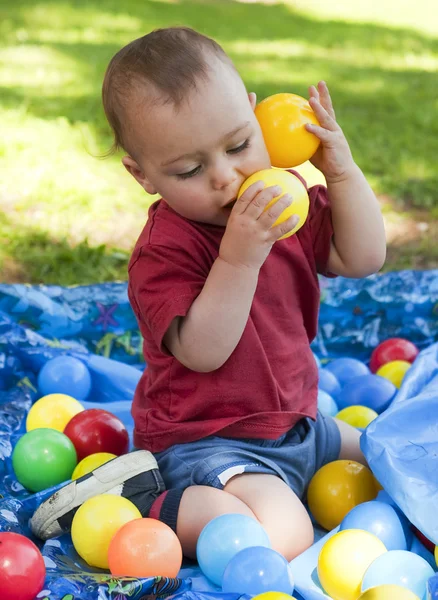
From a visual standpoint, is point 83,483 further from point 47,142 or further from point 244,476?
point 47,142

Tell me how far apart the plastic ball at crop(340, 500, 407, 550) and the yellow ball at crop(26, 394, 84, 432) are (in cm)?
82

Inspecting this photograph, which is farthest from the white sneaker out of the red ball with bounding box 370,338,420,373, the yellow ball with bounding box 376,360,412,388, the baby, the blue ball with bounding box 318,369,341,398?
the red ball with bounding box 370,338,420,373

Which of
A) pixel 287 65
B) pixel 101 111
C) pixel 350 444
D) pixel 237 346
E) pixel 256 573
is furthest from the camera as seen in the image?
pixel 287 65

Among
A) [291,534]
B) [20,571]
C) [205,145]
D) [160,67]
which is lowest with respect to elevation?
[291,534]

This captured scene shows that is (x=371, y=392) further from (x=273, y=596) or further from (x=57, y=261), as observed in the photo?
(x=57, y=261)

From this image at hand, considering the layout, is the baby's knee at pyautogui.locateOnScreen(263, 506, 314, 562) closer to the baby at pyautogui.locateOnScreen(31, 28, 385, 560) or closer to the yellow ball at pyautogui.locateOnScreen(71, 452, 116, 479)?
the baby at pyautogui.locateOnScreen(31, 28, 385, 560)

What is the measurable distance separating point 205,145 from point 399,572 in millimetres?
857

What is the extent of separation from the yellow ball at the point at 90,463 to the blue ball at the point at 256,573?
20.0 inches

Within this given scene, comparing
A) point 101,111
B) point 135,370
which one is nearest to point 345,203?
point 135,370

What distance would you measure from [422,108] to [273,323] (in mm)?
3504

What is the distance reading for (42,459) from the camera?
6.64ft

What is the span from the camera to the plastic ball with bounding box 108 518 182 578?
5.34 feet

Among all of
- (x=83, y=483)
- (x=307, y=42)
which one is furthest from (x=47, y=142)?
(x=307, y=42)

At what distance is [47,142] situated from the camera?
165 inches
